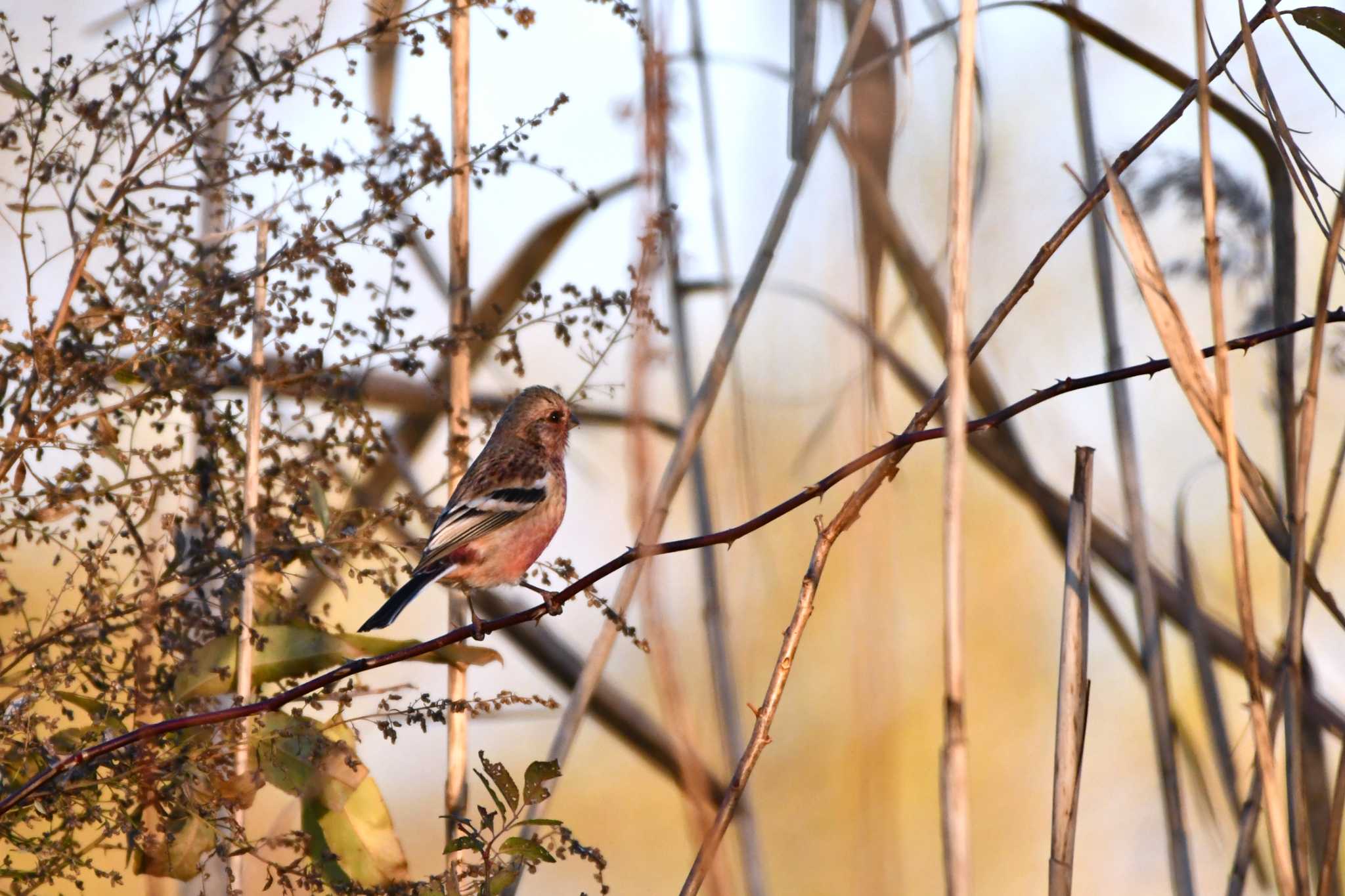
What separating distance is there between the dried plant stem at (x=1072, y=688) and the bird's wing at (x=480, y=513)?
3.91ft

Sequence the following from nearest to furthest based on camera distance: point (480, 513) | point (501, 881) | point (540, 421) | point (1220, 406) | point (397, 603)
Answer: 1. point (1220, 406)
2. point (501, 881)
3. point (397, 603)
4. point (480, 513)
5. point (540, 421)

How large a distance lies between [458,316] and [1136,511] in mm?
1249

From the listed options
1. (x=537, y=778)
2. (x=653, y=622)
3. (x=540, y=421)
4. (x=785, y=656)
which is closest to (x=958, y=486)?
(x=785, y=656)

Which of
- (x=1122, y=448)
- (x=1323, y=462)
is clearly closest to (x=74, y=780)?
(x=1122, y=448)

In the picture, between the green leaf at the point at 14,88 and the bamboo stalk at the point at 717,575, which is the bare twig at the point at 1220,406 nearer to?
the bamboo stalk at the point at 717,575

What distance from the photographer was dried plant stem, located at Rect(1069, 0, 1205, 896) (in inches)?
74.2

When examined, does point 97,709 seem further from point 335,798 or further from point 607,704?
point 607,704

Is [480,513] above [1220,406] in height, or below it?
above

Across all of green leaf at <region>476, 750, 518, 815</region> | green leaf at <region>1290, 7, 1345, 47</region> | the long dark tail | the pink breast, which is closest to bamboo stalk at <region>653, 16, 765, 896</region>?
green leaf at <region>476, 750, 518, 815</region>

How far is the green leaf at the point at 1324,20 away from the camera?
169 centimetres

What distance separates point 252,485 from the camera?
188 centimetres

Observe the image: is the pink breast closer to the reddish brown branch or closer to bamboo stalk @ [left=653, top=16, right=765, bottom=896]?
bamboo stalk @ [left=653, top=16, right=765, bottom=896]

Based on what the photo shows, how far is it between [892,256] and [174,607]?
1358mm

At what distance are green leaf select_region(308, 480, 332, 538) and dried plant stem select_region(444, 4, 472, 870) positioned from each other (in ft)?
0.93
